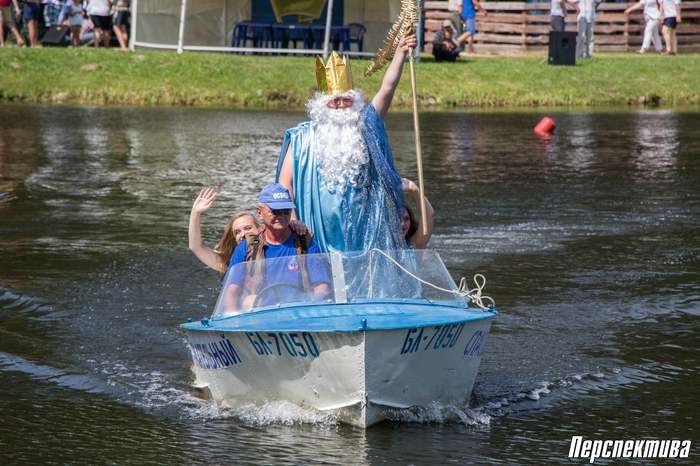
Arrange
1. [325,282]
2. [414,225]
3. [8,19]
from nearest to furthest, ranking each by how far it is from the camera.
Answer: [325,282] → [414,225] → [8,19]

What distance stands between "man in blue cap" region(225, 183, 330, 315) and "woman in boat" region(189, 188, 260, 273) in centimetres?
43

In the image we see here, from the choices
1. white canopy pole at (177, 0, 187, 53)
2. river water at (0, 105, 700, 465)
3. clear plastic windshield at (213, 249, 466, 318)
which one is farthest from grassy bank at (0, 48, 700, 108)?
clear plastic windshield at (213, 249, 466, 318)

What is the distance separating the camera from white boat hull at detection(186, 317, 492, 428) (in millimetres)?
5328

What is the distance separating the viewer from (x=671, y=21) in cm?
3048

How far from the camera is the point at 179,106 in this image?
23406 mm

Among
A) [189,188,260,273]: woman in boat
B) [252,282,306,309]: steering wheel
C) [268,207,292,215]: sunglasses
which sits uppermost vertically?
[268,207,292,215]: sunglasses

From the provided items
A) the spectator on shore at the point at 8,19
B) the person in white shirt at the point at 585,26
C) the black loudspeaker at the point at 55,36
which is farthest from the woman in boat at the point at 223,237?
the person in white shirt at the point at 585,26

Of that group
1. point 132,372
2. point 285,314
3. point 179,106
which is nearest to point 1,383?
point 132,372

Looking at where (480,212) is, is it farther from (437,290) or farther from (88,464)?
(88,464)

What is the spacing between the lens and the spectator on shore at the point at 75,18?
2802cm

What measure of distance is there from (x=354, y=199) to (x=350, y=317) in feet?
3.90

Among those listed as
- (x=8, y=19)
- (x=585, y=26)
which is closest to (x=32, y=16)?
(x=8, y=19)

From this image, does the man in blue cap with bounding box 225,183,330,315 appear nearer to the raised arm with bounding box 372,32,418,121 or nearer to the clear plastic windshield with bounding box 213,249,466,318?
the clear plastic windshield with bounding box 213,249,466,318

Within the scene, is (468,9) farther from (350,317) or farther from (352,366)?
(352,366)
